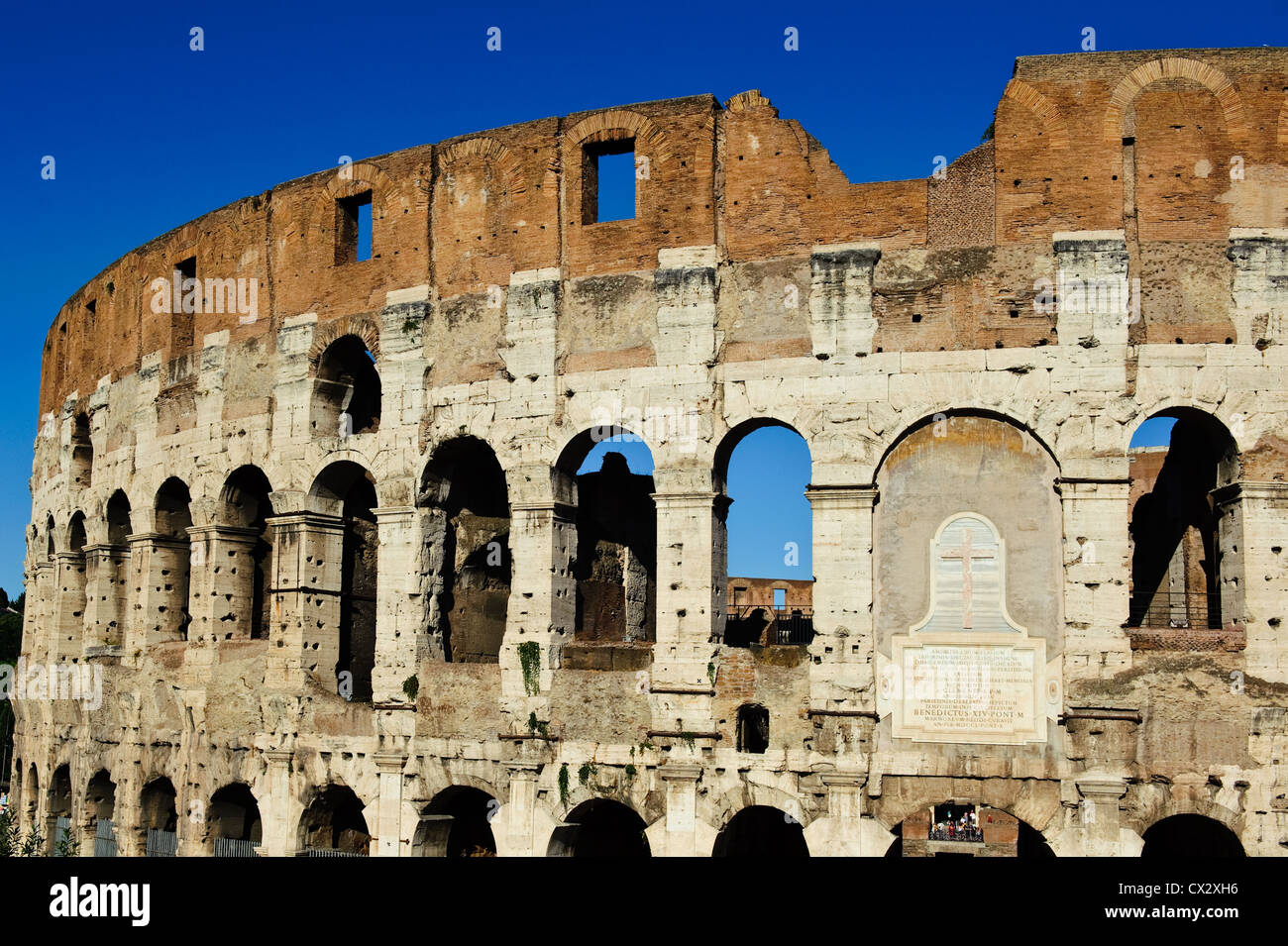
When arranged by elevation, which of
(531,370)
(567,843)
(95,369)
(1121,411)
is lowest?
(567,843)

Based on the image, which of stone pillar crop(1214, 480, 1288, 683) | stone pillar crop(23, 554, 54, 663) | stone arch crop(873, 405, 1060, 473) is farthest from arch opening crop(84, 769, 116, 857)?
stone pillar crop(1214, 480, 1288, 683)

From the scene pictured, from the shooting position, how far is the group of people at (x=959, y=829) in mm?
23609

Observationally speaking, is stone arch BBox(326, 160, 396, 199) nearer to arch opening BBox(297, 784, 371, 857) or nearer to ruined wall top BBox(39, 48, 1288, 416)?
ruined wall top BBox(39, 48, 1288, 416)

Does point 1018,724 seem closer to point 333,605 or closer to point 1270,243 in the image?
point 1270,243

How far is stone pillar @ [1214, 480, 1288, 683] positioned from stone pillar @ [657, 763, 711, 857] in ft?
19.2

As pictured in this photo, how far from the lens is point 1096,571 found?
1339 centimetres

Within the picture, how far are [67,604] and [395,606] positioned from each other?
1039cm

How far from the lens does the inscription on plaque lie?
13453 mm

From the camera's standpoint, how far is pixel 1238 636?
521 inches

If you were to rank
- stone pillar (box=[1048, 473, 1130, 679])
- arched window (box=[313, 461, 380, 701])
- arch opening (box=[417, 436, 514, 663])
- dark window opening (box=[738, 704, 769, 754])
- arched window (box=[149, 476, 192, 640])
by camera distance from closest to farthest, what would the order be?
stone pillar (box=[1048, 473, 1130, 679]) < dark window opening (box=[738, 704, 769, 754]) < arch opening (box=[417, 436, 514, 663]) < arched window (box=[313, 461, 380, 701]) < arched window (box=[149, 476, 192, 640])

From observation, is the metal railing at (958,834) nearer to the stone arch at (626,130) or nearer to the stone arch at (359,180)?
the stone arch at (626,130)

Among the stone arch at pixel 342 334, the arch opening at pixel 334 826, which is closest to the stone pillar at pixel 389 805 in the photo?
the arch opening at pixel 334 826

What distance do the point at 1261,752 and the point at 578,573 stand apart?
9.01 meters

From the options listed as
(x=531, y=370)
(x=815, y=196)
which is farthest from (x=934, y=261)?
(x=531, y=370)
